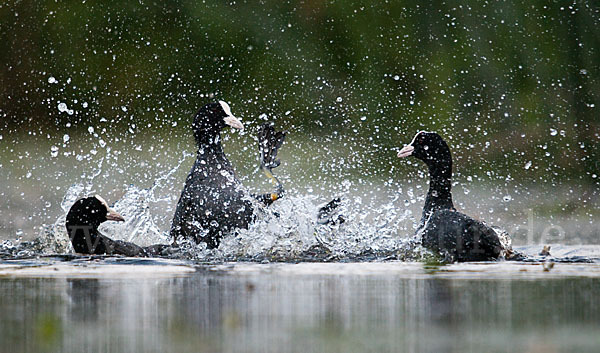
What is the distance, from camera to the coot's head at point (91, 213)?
24.4ft

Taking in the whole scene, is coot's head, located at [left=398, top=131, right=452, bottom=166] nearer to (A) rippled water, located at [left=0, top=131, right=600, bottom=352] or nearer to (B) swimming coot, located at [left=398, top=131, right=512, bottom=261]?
(B) swimming coot, located at [left=398, top=131, right=512, bottom=261]

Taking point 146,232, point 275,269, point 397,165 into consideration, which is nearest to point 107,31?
point 397,165

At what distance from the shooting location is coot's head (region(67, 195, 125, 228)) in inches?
292

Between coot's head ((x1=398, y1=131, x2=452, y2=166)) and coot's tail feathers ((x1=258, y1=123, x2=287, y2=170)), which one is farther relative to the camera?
coot's tail feathers ((x1=258, y1=123, x2=287, y2=170))

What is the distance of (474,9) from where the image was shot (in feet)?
48.6

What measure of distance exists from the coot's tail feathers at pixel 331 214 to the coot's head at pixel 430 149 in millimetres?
888

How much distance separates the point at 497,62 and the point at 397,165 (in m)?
2.71

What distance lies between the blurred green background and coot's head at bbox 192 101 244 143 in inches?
147

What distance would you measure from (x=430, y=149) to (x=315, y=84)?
5.96m

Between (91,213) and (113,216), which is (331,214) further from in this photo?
(91,213)

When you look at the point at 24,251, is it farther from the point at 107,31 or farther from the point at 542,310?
the point at 107,31

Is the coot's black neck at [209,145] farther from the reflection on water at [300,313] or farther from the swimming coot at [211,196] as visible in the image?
the reflection on water at [300,313]

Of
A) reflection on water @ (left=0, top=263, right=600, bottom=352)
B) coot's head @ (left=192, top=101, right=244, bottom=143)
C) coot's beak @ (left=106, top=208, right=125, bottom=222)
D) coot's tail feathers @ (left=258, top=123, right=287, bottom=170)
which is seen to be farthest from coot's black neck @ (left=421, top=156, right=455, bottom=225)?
reflection on water @ (left=0, top=263, right=600, bottom=352)

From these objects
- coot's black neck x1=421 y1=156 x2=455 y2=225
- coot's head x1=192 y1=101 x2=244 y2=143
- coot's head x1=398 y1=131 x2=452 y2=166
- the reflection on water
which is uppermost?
coot's head x1=192 y1=101 x2=244 y2=143
